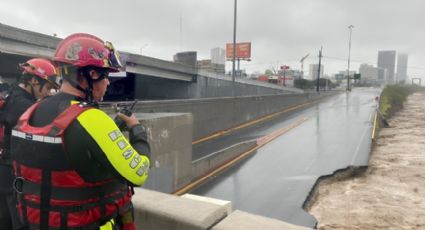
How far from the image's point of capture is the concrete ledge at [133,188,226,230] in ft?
11.7

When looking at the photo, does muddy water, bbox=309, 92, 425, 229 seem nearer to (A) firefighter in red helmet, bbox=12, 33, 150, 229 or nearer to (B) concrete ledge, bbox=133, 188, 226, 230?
(B) concrete ledge, bbox=133, 188, 226, 230

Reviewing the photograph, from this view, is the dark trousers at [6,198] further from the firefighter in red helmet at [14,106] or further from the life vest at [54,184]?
the life vest at [54,184]

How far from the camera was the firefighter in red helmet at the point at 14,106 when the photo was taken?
136 inches

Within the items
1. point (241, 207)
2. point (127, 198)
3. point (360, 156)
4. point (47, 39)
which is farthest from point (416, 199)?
point (47, 39)

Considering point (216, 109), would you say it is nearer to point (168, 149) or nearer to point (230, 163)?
point (230, 163)

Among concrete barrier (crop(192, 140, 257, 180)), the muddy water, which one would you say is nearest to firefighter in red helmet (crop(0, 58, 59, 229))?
the muddy water

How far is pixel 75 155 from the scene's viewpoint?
2.13 metres

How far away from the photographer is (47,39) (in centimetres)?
2398

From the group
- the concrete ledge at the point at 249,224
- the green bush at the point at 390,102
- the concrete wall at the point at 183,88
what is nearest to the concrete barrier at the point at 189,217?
the concrete ledge at the point at 249,224

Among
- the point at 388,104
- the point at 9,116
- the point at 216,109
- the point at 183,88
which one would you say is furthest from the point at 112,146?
the point at 388,104

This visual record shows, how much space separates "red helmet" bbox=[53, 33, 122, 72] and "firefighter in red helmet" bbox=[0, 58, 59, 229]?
3.42 feet

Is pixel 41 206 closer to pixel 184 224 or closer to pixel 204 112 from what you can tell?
pixel 184 224

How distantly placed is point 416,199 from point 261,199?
5.13 meters

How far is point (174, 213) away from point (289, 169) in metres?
10.0
